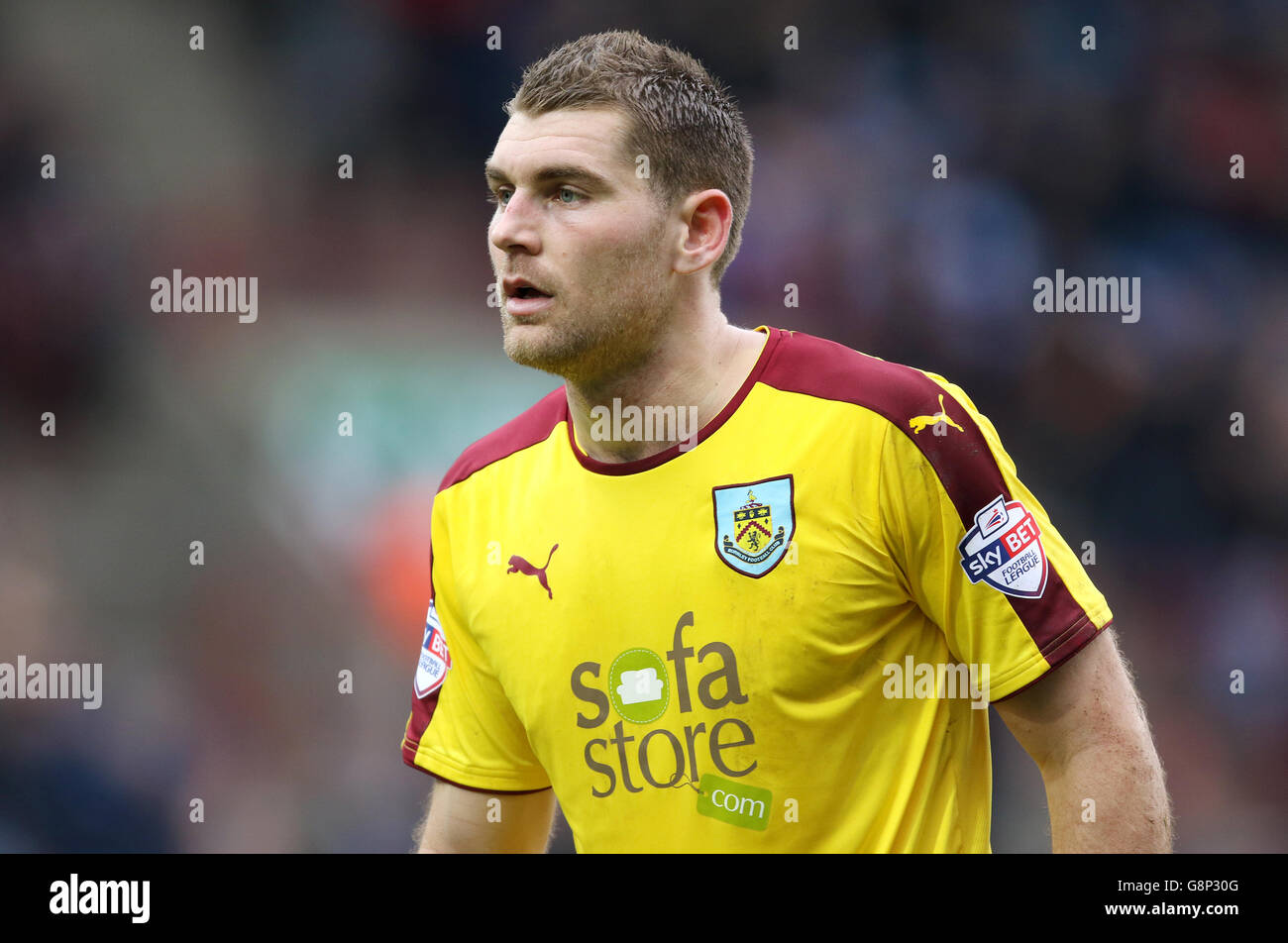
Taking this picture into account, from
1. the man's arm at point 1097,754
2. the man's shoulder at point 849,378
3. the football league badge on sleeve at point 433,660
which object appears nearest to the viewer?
the man's arm at point 1097,754

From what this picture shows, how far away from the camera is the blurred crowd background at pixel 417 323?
22.9ft

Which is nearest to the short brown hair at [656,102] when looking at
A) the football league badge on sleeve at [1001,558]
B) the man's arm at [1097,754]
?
the football league badge on sleeve at [1001,558]

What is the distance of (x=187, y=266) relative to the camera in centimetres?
751

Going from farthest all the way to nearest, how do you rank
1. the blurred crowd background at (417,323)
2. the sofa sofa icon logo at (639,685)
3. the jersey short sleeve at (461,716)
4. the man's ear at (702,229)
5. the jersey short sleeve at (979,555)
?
the blurred crowd background at (417,323) < the jersey short sleeve at (461,716) < the man's ear at (702,229) < the sofa sofa icon logo at (639,685) < the jersey short sleeve at (979,555)

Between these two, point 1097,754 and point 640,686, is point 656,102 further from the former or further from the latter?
point 1097,754

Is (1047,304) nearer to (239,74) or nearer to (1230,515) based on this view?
(1230,515)

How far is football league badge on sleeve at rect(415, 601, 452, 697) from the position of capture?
3463mm

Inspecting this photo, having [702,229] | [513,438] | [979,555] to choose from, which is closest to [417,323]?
[513,438]

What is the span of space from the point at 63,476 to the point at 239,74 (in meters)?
2.52

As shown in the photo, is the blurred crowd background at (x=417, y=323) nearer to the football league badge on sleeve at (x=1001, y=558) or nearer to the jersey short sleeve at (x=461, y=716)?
the jersey short sleeve at (x=461, y=716)

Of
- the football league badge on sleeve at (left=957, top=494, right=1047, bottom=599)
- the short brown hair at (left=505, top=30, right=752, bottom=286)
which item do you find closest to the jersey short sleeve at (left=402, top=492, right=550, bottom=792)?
the short brown hair at (left=505, top=30, right=752, bottom=286)

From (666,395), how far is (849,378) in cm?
43

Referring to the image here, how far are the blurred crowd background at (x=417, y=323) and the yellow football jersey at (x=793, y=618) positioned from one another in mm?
4041

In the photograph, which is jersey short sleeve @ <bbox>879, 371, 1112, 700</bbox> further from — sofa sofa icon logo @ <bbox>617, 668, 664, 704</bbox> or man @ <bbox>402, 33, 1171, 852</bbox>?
sofa sofa icon logo @ <bbox>617, 668, 664, 704</bbox>
